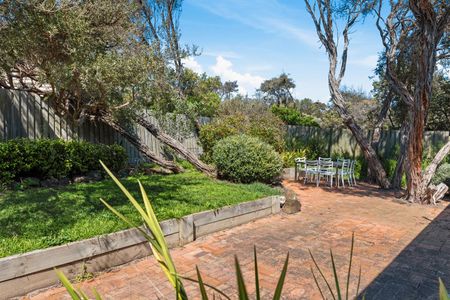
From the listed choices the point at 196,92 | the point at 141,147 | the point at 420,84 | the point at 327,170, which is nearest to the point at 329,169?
the point at 327,170

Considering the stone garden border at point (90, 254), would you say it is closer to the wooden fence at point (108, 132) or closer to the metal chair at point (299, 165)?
the wooden fence at point (108, 132)

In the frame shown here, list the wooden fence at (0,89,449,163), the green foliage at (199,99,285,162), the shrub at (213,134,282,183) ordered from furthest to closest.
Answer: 1. the green foliage at (199,99,285,162)
2. the shrub at (213,134,282,183)
3. the wooden fence at (0,89,449,163)

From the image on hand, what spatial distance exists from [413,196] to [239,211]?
183 inches

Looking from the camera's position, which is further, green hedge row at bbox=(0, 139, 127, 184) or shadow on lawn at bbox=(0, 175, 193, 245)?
green hedge row at bbox=(0, 139, 127, 184)

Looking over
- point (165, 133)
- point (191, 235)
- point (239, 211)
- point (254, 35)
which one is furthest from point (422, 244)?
point (254, 35)

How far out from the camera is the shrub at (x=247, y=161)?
25.0 feet

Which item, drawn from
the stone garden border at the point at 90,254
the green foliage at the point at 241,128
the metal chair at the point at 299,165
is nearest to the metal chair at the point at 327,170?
the metal chair at the point at 299,165

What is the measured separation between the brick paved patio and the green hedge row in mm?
3554

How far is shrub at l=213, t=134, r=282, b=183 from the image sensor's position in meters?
7.62

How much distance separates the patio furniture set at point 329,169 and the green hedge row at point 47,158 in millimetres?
5561

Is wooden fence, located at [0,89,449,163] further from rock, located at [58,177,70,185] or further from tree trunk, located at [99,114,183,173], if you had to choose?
rock, located at [58,177,70,185]

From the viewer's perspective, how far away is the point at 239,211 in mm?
5504

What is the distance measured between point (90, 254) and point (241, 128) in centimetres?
744

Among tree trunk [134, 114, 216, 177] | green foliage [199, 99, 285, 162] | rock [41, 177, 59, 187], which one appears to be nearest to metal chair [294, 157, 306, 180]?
green foliage [199, 99, 285, 162]
